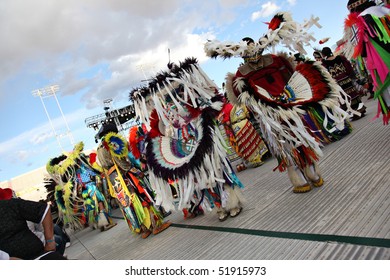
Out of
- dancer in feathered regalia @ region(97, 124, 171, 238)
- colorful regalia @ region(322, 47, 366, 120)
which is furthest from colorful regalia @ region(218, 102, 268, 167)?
dancer in feathered regalia @ region(97, 124, 171, 238)

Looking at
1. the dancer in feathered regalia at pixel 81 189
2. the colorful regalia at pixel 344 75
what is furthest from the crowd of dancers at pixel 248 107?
the dancer in feathered regalia at pixel 81 189

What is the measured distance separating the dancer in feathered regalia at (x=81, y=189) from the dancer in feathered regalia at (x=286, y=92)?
432 cm

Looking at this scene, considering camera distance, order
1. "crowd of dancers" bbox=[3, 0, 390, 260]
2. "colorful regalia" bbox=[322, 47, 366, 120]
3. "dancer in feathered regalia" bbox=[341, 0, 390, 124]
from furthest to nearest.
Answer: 1. "colorful regalia" bbox=[322, 47, 366, 120]
2. "crowd of dancers" bbox=[3, 0, 390, 260]
3. "dancer in feathered regalia" bbox=[341, 0, 390, 124]

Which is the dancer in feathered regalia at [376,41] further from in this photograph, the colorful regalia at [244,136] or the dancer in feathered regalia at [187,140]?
the colorful regalia at [244,136]

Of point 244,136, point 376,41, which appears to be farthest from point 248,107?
point 244,136

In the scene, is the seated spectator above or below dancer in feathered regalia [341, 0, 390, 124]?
below

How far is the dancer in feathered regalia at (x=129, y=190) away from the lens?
4.40m

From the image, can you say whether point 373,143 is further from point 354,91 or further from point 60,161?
point 60,161

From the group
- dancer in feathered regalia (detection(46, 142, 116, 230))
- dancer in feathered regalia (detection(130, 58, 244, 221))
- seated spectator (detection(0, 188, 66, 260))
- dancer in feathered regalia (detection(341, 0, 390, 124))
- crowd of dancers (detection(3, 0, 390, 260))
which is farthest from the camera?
dancer in feathered regalia (detection(46, 142, 116, 230))

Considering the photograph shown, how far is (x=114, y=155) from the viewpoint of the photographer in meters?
4.40

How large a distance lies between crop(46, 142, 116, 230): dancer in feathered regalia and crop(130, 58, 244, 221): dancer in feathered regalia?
133 inches

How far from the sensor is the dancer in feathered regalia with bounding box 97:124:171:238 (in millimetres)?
4398

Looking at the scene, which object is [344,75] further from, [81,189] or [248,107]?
[81,189]

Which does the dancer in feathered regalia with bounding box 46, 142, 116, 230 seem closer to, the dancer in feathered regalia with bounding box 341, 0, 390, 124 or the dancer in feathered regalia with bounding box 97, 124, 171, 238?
the dancer in feathered regalia with bounding box 97, 124, 171, 238
